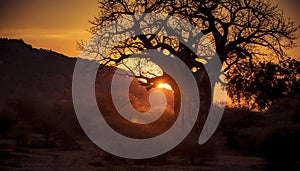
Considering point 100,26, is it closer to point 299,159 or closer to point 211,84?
point 211,84

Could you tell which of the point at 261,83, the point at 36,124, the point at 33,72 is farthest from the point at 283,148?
the point at 33,72

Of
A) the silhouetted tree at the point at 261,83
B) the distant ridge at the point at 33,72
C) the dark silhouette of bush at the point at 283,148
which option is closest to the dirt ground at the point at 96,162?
the dark silhouette of bush at the point at 283,148

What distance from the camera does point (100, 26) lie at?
2558 centimetres

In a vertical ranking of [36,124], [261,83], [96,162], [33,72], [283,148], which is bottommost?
[96,162]

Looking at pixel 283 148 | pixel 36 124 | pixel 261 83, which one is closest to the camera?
pixel 283 148

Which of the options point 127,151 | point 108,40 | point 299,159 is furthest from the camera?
point 108,40

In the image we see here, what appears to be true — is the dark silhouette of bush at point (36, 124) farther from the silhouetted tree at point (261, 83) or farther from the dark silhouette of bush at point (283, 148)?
the dark silhouette of bush at point (283, 148)

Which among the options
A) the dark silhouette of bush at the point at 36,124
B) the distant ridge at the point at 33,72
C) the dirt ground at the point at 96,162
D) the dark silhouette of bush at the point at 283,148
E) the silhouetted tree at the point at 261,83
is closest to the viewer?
the dark silhouette of bush at the point at 283,148

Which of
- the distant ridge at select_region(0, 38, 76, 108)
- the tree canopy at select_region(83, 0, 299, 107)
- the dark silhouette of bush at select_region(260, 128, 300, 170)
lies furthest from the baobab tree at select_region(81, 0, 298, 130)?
the distant ridge at select_region(0, 38, 76, 108)

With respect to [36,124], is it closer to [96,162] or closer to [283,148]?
[96,162]

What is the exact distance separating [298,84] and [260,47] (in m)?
2.69

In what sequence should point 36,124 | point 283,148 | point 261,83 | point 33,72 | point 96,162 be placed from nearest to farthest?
1. point 283,148
2. point 96,162
3. point 36,124
4. point 261,83
5. point 33,72

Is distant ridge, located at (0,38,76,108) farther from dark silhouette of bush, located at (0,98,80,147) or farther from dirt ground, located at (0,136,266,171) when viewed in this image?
dirt ground, located at (0,136,266,171)

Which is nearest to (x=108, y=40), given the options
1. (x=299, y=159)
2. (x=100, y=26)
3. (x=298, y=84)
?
(x=100, y=26)
